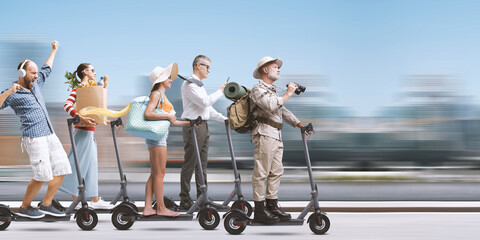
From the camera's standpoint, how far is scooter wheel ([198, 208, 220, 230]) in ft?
21.7

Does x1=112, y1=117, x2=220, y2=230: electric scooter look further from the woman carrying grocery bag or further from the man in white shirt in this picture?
the man in white shirt

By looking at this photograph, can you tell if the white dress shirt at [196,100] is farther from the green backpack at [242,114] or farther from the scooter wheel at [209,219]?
the scooter wheel at [209,219]

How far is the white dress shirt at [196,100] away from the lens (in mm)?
6906

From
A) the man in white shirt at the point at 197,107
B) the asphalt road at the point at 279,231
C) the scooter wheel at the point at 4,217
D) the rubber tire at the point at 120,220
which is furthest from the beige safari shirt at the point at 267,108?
the scooter wheel at the point at 4,217

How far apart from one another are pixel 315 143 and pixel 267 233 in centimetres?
1576

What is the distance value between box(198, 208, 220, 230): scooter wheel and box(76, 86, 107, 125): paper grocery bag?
5.21 ft

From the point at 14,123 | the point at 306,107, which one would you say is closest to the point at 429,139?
the point at 306,107

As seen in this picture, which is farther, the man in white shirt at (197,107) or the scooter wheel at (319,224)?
the man in white shirt at (197,107)

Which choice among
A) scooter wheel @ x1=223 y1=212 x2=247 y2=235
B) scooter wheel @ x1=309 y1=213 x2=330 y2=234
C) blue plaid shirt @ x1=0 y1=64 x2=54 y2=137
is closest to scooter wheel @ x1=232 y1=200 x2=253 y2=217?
scooter wheel @ x1=223 y1=212 x2=247 y2=235

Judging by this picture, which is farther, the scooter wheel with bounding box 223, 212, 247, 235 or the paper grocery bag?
the paper grocery bag

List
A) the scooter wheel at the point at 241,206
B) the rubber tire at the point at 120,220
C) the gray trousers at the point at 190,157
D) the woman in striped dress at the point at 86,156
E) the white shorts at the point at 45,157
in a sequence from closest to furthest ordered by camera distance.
A: the white shorts at the point at 45,157, the rubber tire at the point at 120,220, the scooter wheel at the point at 241,206, the woman in striped dress at the point at 86,156, the gray trousers at the point at 190,157

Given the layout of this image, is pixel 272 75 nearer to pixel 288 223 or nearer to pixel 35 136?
pixel 288 223

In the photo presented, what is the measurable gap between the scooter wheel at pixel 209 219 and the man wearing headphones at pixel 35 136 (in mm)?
1561

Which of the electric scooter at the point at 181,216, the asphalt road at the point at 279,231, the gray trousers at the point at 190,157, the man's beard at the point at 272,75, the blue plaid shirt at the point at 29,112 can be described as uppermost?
the man's beard at the point at 272,75
